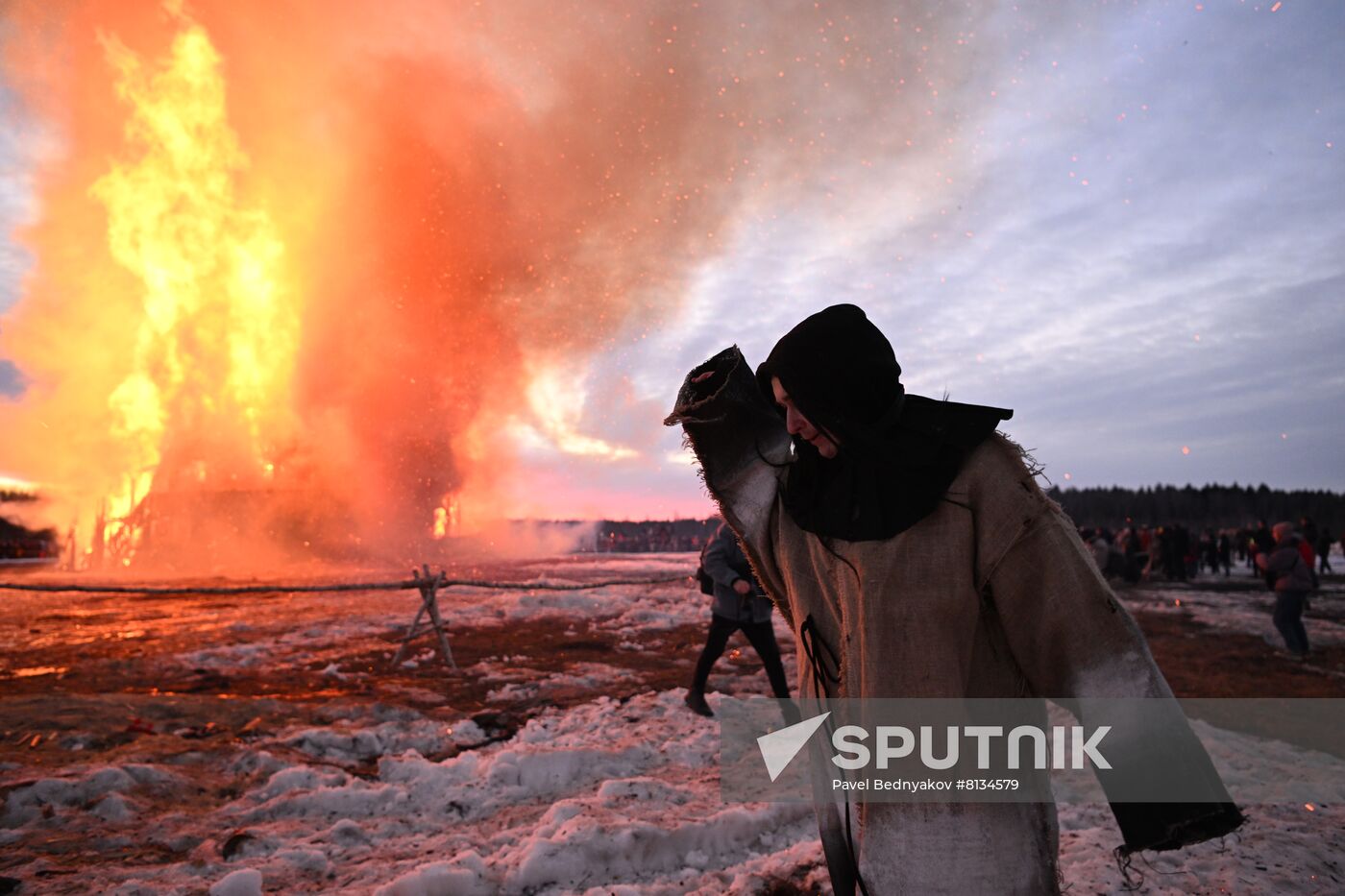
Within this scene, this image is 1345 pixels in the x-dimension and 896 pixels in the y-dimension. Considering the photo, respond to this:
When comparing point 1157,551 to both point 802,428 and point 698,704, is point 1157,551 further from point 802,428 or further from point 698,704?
point 802,428

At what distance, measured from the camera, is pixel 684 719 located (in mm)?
6418

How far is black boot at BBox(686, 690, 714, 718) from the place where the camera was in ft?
21.7

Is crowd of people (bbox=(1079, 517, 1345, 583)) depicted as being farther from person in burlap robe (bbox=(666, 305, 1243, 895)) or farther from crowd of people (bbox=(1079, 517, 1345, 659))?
person in burlap robe (bbox=(666, 305, 1243, 895))

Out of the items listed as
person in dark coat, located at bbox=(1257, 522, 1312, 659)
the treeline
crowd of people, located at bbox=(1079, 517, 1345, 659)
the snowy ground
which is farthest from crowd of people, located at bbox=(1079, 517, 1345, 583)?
the treeline

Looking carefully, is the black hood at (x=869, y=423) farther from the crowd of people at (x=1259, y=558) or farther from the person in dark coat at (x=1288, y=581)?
the person in dark coat at (x=1288, y=581)

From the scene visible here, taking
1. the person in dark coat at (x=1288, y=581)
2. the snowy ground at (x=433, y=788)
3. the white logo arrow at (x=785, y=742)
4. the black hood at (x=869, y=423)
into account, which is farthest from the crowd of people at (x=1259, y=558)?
the black hood at (x=869, y=423)

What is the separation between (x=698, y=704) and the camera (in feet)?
21.7

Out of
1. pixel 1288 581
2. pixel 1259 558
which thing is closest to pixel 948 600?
pixel 1288 581

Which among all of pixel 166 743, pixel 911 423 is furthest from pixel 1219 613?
pixel 166 743

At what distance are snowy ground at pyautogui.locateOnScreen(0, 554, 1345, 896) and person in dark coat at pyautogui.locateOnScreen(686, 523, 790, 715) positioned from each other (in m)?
0.78

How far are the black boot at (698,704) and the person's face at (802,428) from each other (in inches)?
214

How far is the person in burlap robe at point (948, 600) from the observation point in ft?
4.92

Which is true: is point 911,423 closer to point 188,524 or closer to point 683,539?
point 188,524

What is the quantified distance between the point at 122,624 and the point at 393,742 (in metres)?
13.6
